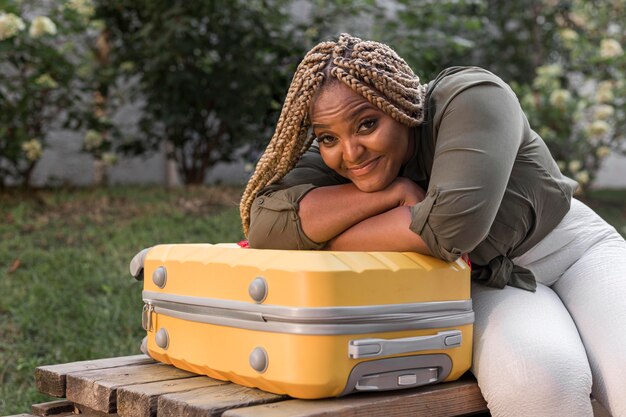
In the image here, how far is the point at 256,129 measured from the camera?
21.3 feet

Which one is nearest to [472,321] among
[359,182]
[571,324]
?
[571,324]

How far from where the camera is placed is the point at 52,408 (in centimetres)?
229

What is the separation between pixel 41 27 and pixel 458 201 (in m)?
4.00

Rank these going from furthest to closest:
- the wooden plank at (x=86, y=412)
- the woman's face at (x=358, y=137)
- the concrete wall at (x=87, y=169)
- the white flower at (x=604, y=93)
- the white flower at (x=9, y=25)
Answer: the concrete wall at (x=87, y=169), the white flower at (x=604, y=93), the white flower at (x=9, y=25), the wooden plank at (x=86, y=412), the woman's face at (x=358, y=137)

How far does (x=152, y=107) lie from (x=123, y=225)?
1.41 metres

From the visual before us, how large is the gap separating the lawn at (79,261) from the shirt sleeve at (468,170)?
192 cm

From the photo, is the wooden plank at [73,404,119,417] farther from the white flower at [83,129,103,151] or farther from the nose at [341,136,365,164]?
the white flower at [83,129,103,151]

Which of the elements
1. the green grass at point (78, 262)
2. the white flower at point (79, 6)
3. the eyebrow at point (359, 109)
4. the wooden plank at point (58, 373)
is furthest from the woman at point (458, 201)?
the white flower at point (79, 6)

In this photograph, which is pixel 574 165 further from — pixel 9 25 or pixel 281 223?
pixel 281 223

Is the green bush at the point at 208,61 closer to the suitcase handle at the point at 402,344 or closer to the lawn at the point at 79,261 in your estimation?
the lawn at the point at 79,261

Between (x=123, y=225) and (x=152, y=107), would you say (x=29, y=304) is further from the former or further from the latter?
(x=152, y=107)

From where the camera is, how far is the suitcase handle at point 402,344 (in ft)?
6.16

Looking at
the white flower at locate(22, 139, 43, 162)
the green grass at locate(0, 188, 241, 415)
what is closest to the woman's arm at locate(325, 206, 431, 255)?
the green grass at locate(0, 188, 241, 415)

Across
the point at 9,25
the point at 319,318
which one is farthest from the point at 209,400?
the point at 9,25
